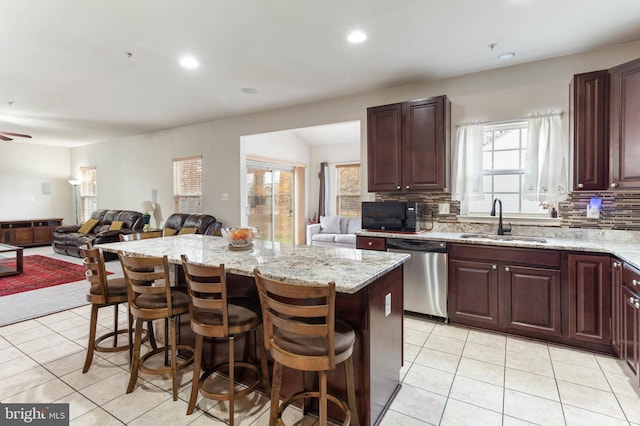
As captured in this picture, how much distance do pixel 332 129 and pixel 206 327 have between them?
5735 millimetres

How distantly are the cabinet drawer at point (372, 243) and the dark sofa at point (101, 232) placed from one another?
526 cm

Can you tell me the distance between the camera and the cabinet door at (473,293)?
311cm

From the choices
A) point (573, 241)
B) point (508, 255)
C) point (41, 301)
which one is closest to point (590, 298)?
point (573, 241)

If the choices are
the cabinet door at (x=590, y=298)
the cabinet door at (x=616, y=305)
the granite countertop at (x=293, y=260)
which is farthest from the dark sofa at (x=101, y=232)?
the cabinet door at (x=616, y=305)

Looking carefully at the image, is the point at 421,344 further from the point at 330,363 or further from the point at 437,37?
the point at 437,37

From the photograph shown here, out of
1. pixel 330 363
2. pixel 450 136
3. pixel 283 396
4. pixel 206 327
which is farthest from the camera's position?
pixel 450 136

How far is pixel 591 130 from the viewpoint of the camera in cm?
294

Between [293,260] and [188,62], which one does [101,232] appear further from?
[293,260]

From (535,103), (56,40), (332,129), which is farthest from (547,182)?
(56,40)

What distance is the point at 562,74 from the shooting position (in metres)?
3.32

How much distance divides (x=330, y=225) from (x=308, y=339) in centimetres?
555

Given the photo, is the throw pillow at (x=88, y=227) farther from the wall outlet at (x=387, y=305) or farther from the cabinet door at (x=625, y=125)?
the cabinet door at (x=625, y=125)

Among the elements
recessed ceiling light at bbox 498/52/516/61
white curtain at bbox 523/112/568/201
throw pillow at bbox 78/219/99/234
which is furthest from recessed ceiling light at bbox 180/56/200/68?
throw pillow at bbox 78/219/99/234

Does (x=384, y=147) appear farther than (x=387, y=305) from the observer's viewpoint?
Yes
